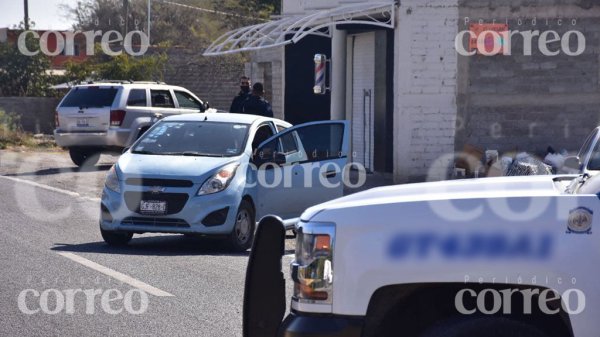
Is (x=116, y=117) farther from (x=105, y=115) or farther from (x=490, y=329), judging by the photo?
(x=490, y=329)

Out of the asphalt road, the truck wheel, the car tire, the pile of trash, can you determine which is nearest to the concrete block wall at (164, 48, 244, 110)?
the car tire

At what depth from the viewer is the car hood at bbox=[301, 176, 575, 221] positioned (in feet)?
16.0

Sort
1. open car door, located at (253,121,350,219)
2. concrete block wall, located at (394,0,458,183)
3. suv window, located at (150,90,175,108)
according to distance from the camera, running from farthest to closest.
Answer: suv window, located at (150,90,175,108) → concrete block wall, located at (394,0,458,183) → open car door, located at (253,121,350,219)

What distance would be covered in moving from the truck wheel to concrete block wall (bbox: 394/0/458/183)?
14.8 m

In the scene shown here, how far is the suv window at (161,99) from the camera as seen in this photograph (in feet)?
78.0

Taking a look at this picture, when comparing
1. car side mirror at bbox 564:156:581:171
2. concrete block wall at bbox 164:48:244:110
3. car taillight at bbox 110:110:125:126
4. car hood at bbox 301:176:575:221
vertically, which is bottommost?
car taillight at bbox 110:110:125:126

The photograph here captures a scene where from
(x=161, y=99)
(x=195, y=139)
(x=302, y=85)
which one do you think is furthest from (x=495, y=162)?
(x=161, y=99)

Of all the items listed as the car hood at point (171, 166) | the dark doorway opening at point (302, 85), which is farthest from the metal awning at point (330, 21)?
the car hood at point (171, 166)

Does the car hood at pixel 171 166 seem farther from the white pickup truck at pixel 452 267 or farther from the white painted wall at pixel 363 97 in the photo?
the white painted wall at pixel 363 97

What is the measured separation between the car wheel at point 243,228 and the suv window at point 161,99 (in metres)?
11.7

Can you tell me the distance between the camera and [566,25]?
19531 millimetres

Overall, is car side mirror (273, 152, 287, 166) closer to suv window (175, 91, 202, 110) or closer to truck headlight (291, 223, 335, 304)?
truck headlight (291, 223, 335, 304)

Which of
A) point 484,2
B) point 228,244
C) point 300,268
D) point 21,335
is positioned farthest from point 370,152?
point 300,268

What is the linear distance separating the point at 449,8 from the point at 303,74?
6485 millimetres
